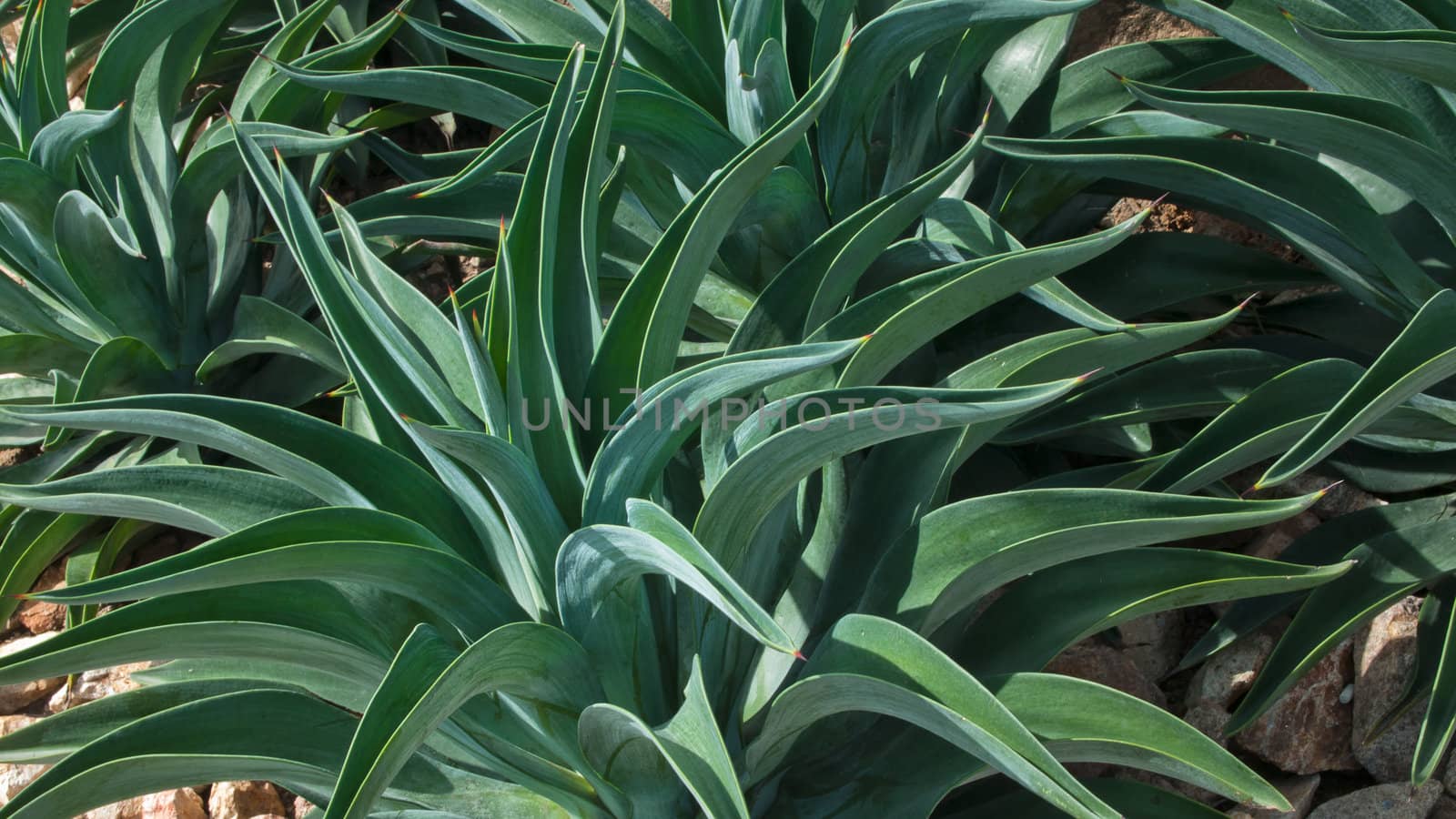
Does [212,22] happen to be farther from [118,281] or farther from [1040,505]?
[1040,505]

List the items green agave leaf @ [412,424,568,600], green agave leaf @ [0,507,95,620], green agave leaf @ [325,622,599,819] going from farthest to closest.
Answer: green agave leaf @ [0,507,95,620] → green agave leaf @ [412,424,568,600] → green agave leaf @ [325,622,599,819]

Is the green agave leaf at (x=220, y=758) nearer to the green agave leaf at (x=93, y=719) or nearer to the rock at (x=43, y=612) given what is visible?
the green agave leaf at (x=93, y=719)

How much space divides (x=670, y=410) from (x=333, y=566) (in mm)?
282

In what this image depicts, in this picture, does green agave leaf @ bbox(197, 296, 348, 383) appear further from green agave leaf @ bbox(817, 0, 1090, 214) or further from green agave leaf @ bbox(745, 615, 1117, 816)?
green agave leaf @ bbox(745, 615, 1117, 816)

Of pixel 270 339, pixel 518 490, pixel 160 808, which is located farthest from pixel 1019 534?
pixel 160 808

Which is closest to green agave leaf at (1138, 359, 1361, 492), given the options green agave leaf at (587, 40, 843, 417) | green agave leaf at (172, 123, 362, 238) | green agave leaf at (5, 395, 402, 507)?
green agave leaf at (587, 40, 843, 417)

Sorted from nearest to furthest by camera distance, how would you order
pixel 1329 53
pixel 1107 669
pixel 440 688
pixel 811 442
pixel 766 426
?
pixel 440 688 → pixel 811 442 → pixel 766 426 → pixel 1329 53 → pixel 1107 669

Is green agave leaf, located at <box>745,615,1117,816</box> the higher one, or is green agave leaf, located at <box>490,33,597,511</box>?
green agave leaf, located at <box>490,33,597,511</box>

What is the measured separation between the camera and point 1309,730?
150cm

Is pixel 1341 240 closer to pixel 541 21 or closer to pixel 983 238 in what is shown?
pixel 983 238

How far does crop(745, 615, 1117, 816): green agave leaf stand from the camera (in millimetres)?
880

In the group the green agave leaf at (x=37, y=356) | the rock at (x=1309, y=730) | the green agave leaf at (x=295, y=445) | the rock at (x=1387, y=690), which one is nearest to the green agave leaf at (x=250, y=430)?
the green agave leaf at (x=295, y=445)

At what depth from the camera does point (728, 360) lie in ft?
3.23

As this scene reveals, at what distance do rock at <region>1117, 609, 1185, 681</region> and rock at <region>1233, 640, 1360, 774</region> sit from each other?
0.48ft
